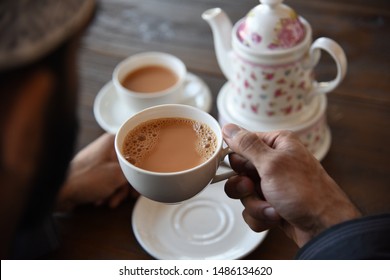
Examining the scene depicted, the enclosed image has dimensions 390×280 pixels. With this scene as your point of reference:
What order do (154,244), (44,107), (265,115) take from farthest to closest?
(265,115) → (154,244) → (44,107)

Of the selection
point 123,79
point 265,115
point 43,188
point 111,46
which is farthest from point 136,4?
point 43,188

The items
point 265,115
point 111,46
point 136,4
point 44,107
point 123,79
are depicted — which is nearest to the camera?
point 44,107

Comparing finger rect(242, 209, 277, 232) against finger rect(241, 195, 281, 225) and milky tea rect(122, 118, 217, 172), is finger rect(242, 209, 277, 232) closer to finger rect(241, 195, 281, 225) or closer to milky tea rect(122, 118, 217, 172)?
finger rect(241, 195, 281, 225)

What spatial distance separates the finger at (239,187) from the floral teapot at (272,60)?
0.70 feet

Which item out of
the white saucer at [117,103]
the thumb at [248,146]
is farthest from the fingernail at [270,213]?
the white saucer at [117,103]

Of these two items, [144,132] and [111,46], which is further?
[111,46]

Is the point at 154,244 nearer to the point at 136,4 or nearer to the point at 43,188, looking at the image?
the point at 43,188

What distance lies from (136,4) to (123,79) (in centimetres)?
35

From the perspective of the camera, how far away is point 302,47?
915mm

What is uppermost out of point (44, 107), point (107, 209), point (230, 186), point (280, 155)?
point (44, 107)

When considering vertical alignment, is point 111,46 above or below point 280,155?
below

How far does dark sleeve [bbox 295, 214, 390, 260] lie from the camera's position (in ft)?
2.07

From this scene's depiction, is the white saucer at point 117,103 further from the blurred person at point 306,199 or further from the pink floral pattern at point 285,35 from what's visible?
the blurred person at point 306,199

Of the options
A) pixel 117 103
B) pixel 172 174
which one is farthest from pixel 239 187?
pixel 117 103
